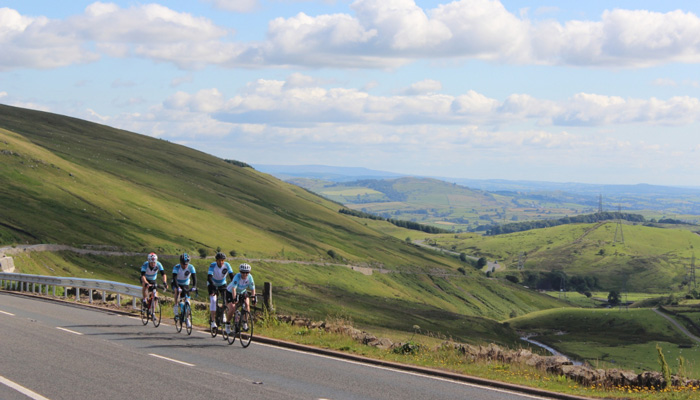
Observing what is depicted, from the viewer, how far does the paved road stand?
1553 cm

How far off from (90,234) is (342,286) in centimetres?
5837

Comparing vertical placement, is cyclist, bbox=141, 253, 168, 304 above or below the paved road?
above

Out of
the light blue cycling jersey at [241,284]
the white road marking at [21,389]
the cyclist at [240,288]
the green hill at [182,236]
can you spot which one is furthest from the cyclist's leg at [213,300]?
the green hill at [182,236]

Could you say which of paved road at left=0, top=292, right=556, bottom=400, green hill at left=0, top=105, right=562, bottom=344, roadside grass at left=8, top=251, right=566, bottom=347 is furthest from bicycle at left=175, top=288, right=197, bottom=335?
green hill at left=0, top=105, right=562, bottom=344

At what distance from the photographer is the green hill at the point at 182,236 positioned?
101 m

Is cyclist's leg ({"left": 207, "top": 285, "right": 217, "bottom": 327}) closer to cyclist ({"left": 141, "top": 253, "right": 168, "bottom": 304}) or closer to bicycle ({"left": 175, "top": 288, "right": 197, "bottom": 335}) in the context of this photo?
bicycle ({"left": 175, "top": 288, "right": 197, "bottom": 335})

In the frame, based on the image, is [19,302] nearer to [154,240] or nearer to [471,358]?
[471,358]

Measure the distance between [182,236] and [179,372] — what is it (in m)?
116

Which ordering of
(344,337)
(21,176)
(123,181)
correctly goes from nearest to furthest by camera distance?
(344,337) → (21,176) → (123,181)

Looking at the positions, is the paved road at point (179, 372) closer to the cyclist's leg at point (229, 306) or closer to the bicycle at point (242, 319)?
the bicycle at point (242, 319)

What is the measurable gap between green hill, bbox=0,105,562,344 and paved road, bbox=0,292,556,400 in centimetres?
5332

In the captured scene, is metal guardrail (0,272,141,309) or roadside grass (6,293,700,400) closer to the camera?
roadside grass (6,293,700,400)

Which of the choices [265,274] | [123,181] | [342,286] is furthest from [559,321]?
[123,181]

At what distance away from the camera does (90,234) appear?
105875 mm
